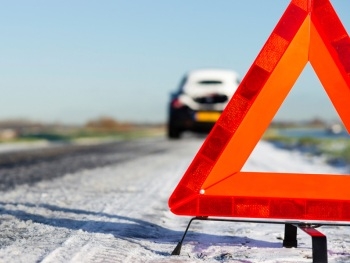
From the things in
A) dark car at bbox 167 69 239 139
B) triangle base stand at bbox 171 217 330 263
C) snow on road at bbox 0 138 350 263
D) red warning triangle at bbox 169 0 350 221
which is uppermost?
red warning triangle at bbox 169 0 350 221

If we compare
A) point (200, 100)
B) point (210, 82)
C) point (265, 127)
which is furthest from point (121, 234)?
point (210, 82)

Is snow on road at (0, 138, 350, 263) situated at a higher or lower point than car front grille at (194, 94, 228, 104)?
higher

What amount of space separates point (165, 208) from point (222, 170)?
260 centimetres

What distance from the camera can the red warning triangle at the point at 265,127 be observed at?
3.48 meters

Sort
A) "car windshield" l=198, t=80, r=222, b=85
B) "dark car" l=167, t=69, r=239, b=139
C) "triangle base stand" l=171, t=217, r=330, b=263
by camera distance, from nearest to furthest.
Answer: "triangle base stand" l=171, t=217, r=330, b=263 → "dark car" l=167, t=69, r=239, b=139 → "car windshield" l=198, t=80, r=222, b=85

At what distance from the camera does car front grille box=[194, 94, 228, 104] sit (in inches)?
652

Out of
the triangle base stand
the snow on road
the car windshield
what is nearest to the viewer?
the triangle base stand

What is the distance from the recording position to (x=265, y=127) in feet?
11.6

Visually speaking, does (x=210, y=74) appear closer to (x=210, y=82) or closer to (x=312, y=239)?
(x=210, y=82)

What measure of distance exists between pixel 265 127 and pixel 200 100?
1313cm

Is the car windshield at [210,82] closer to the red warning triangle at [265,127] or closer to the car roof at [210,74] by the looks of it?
the car roof at [210,74]

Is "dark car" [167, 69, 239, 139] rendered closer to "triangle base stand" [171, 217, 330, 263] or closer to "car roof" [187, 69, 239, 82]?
"car roof" [187, 69, 239, 82]

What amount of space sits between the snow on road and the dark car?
30.2 feet

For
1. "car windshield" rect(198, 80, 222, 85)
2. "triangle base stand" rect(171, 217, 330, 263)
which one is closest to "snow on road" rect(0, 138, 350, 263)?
"triangle base stand" rect(171, 217, 330, 263)
